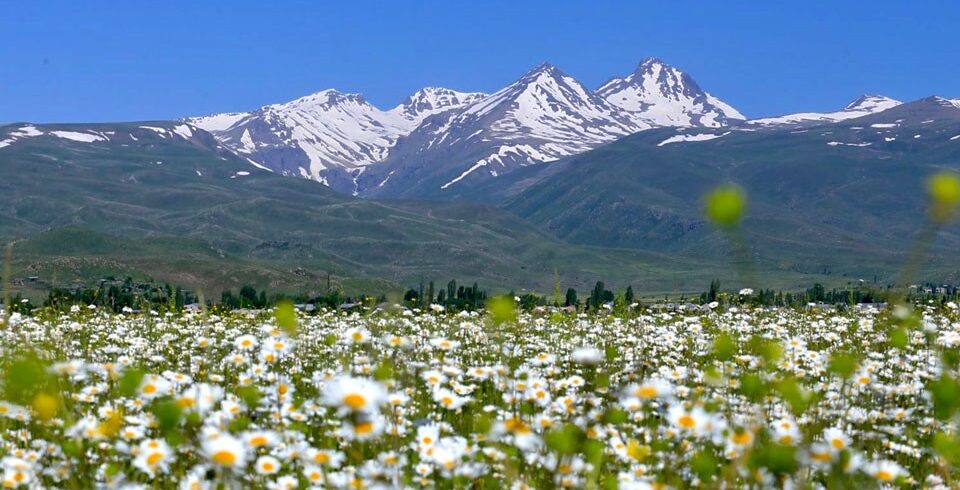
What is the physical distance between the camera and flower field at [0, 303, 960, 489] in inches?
198

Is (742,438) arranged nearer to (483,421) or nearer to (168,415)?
(483,421)

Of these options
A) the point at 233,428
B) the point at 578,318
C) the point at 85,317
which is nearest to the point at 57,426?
the point at 233,428

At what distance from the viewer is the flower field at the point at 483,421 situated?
5.02m

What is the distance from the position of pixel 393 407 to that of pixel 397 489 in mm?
1720

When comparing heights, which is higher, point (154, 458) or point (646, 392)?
point (646, 392)

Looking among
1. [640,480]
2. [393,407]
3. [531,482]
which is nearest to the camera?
[640,480]

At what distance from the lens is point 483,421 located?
6285 mm

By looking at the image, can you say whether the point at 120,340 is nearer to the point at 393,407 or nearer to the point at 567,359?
the point at 567,359

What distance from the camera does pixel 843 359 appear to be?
498 centimetres

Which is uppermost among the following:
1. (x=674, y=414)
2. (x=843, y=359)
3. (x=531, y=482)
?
(x=843, y=359)

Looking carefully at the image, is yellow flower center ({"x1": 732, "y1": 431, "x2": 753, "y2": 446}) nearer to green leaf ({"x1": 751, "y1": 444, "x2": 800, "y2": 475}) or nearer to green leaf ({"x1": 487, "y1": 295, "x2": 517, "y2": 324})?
green leaf ({"x1": 751, "y1": 444, "x2": 800, "y2": 475})

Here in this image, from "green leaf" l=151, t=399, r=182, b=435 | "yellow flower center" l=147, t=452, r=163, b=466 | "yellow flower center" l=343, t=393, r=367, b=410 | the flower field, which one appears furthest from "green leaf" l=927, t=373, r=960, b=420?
"yellow flower center" l=147, t=452, r=163, b=466

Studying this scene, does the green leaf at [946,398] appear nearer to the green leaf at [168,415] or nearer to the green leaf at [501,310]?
the green leaf at [501,310]

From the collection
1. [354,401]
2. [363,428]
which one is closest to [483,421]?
[363,428]
